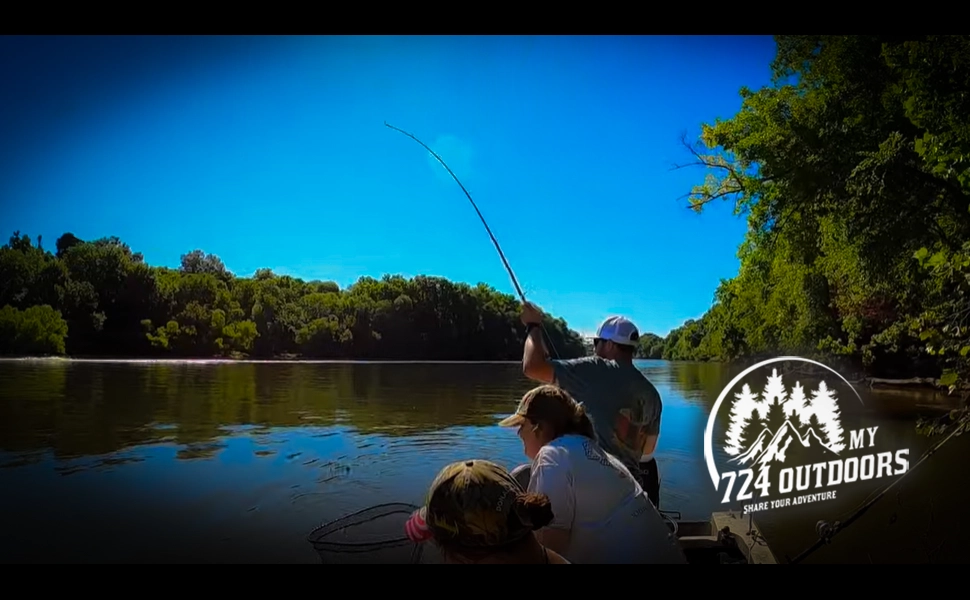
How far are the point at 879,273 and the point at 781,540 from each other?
2.12 m

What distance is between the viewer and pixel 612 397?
7.59 ft

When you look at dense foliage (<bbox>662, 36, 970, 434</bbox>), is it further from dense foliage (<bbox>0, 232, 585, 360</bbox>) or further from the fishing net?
the fishing net

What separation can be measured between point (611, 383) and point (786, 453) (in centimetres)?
149

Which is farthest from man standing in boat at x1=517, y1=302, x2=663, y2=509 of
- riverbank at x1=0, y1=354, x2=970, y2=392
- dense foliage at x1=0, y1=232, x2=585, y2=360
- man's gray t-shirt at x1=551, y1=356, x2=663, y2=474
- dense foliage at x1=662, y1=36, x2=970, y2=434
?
dense foliage at x1=662, y1=36, x2=970, y2=434

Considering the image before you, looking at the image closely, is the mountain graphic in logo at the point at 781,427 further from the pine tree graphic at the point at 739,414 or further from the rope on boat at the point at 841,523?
the rope on boat at the point at 841,523

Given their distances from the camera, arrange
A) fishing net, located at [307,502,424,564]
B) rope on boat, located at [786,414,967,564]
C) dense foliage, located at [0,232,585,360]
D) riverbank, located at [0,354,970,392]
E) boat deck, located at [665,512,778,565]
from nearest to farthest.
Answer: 1. fishing net, located at [307,502,424,564]
2. boat deck, located at [665,512,778,565]
3. rope on boat, located at [786,414,967,564]
4. dense foliage, located at [0,232,585,360]
5. riverbank, located at [0,354,970,392]

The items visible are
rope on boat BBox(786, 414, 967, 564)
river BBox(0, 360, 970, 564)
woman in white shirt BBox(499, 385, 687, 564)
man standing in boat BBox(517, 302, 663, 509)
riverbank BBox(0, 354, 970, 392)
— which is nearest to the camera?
woman in white shirt BBox(499, 385, 687, 564)

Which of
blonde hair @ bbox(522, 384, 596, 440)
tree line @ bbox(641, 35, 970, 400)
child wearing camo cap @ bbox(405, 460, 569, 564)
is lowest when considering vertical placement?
child wearing camo cap @ bbox(405, 460, 569, 564)

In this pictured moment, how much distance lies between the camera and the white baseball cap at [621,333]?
2346mm

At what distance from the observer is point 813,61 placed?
4.43 m

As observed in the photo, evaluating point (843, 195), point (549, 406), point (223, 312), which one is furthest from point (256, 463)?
point (843, 195)

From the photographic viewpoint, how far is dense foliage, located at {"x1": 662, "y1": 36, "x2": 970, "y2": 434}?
3.82 m

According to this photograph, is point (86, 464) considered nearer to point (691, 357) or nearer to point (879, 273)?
point (691, 357)

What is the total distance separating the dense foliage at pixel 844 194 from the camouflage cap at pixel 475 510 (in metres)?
2.96
